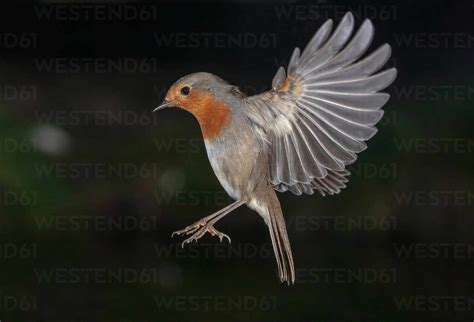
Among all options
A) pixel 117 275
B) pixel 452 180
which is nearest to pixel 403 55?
pixel 452 180

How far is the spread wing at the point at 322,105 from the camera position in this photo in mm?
1399

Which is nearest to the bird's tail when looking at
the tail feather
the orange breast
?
the tail feather

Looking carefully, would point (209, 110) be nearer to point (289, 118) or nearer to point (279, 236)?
point (289, 118)

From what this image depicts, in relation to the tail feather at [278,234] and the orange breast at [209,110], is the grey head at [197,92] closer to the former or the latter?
the orange breast at [209,110]

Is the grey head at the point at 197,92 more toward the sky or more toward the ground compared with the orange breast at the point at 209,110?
more toward the sky

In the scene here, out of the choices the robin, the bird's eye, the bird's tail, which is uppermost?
the bird's eye

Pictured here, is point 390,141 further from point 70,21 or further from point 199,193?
point 70,21

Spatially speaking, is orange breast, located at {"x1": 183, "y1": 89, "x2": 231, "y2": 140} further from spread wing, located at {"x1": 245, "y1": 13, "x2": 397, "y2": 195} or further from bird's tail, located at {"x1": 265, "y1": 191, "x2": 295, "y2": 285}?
bird's tail, located at {"x1": 265, "y1": 191, "x2": 295, "y2": 285}

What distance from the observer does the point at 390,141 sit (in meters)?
2.18

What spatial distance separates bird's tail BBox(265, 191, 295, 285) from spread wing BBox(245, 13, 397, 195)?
0.04 m

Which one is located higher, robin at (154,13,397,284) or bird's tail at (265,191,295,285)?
robin at (154,13,397,284)

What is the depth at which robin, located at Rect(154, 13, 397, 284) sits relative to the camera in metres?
1.42

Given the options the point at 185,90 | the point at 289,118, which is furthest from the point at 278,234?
the point at 185,90

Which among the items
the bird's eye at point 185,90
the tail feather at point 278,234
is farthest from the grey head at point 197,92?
the tail feather at point 278,234
